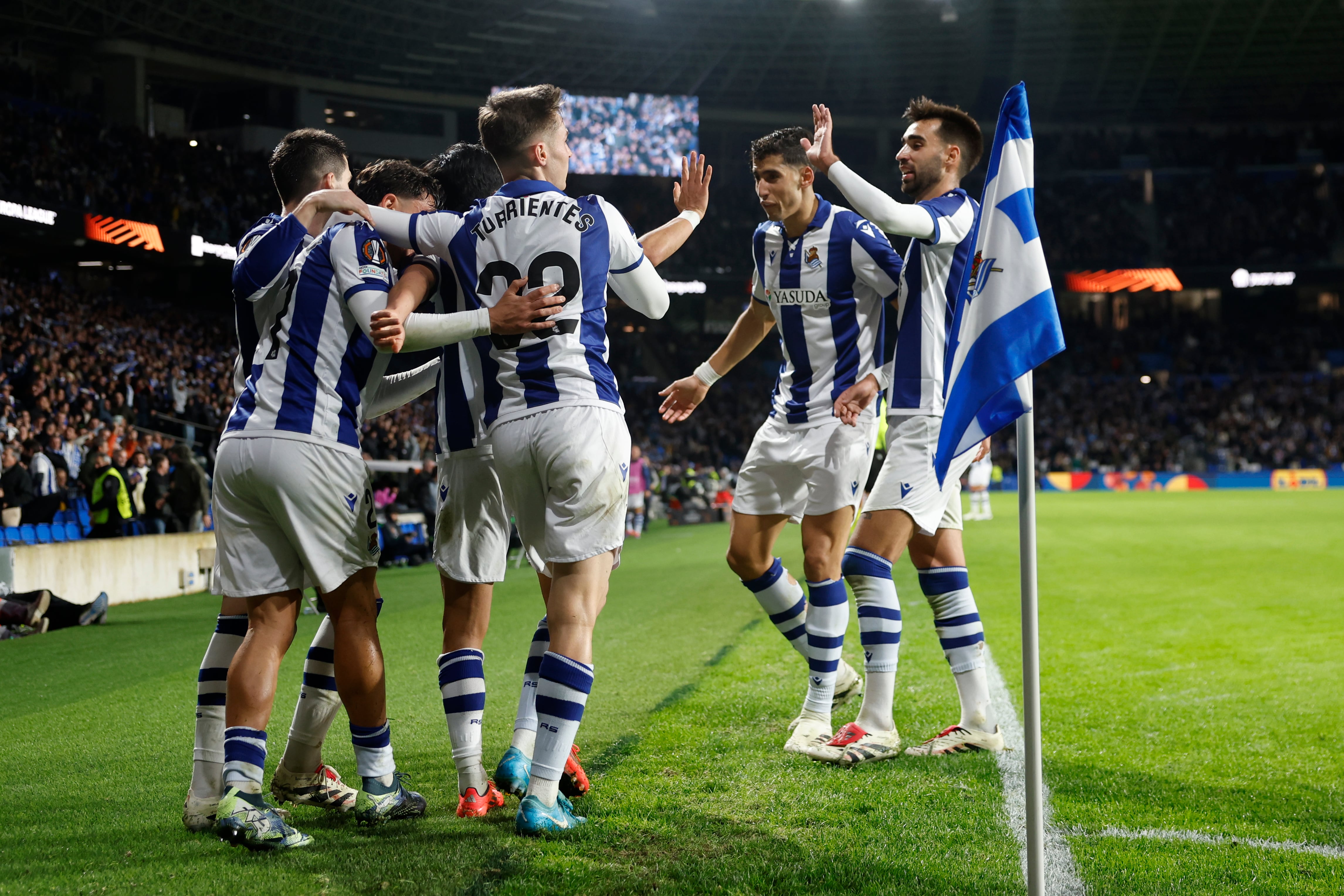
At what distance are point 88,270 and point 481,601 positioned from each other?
3060 cm

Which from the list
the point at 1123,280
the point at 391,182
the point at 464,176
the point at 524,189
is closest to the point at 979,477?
the point at 464,176

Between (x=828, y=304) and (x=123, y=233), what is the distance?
24.5 meters

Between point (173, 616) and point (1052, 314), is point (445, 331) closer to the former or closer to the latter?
point (1052, 314)

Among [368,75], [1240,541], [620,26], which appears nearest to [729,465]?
[620,26]

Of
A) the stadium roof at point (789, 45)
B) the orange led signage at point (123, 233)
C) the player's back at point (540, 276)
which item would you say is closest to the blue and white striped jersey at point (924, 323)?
the player's back at point (540, 276)

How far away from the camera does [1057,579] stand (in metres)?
11.3

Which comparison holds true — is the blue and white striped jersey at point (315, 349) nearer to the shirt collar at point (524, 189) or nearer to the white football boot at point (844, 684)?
the shirt collar at point (524, 189)

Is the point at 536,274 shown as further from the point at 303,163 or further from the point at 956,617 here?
the point at 956,617

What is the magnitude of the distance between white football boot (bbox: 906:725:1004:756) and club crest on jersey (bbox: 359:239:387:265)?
2746mm

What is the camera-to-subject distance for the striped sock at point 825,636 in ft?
15.0

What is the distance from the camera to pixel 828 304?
4.80 metres

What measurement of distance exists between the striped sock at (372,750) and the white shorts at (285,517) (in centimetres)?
49

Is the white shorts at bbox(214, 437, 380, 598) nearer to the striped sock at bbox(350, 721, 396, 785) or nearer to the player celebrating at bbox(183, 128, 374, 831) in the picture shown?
the player celebrating at bbox(183, 128, 374, 831)

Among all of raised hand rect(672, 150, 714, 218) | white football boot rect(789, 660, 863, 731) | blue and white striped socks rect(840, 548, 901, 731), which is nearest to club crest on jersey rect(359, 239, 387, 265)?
raised hand rect(672, 150, 714, 218)
